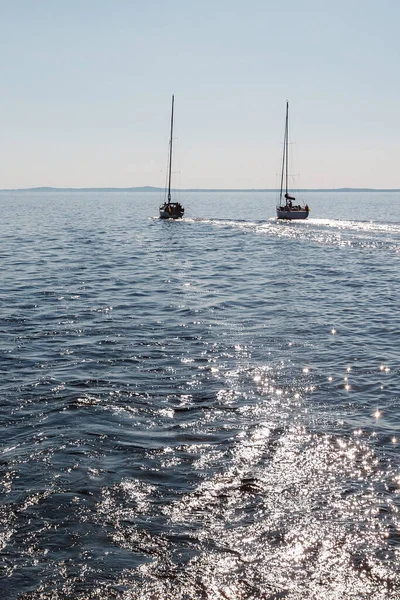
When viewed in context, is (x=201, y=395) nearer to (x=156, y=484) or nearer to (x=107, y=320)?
(x=156, y=484)

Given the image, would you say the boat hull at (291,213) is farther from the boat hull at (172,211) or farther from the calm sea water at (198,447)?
the calm sea water at (198,447)

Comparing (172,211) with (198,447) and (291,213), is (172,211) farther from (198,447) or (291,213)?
(198,447)

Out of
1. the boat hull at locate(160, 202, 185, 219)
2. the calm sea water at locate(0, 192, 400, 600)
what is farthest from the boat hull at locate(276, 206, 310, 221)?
the calm sea water at locate(0, 192, 400, 600)

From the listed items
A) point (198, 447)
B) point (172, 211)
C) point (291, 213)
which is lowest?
point (198, 447)

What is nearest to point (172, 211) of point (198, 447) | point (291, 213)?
point (291, 213)

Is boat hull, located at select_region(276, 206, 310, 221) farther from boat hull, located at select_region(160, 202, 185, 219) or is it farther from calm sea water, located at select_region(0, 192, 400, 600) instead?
calm sea water, located at select_region(0, 192, 400, 600)

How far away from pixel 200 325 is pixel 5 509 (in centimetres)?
1501

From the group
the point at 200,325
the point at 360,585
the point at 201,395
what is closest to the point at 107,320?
the point at 200,325

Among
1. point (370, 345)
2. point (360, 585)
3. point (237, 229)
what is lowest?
point (360, 585)

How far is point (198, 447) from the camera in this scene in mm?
13047

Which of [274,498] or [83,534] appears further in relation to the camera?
[274,498]

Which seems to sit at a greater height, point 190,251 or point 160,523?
point 190,251

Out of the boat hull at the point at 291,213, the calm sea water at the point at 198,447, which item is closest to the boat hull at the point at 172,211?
the boat hull at the point at 291,213

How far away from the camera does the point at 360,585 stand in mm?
8633
